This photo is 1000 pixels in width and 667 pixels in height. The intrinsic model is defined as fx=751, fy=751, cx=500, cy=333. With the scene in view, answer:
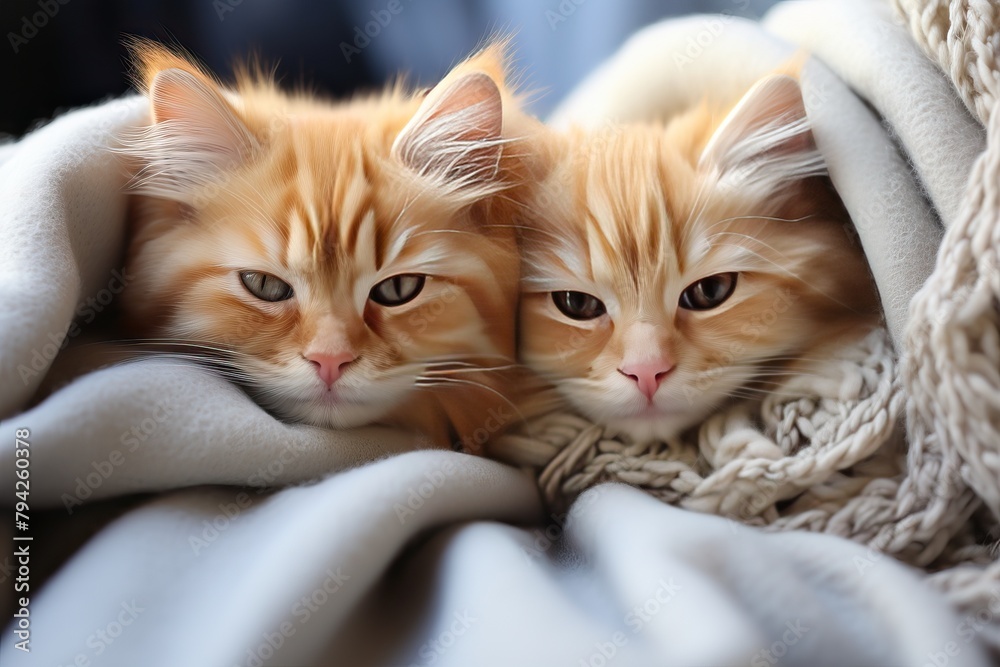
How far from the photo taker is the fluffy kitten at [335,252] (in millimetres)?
882

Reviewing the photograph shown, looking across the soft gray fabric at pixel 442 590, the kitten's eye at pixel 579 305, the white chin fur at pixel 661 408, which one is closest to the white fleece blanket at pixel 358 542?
the soft gray fabric at pixel 442 590

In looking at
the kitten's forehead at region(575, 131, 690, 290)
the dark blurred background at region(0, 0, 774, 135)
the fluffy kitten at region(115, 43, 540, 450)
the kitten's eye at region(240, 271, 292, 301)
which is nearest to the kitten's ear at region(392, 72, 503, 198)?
the fluffy kitten at region(115, 43, 540, 450)

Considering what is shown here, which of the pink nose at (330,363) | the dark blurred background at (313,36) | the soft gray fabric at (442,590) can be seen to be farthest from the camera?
the dark blurred background at (313,36)

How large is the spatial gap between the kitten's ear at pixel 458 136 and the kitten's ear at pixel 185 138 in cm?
20

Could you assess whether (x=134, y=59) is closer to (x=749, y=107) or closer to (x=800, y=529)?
(x=749, y=107)

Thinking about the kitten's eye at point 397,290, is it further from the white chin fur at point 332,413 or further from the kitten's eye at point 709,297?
the kitten's eye at point 709,297

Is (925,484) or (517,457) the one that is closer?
(925,484)

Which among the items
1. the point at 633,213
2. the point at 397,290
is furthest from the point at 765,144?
the point at 397,290

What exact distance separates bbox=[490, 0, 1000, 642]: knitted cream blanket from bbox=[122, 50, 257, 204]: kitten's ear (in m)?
0.51

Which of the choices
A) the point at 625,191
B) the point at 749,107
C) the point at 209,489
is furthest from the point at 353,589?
the point at 749,107

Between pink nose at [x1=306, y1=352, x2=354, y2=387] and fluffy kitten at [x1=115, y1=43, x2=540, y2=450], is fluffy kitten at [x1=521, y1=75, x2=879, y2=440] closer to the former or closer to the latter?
fluffy kitten at [x1=115, y1=43, x2=540, y2=450]

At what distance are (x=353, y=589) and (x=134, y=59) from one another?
74 centimetres

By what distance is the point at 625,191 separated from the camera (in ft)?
3.09

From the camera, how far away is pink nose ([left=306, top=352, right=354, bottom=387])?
33.5 inches
